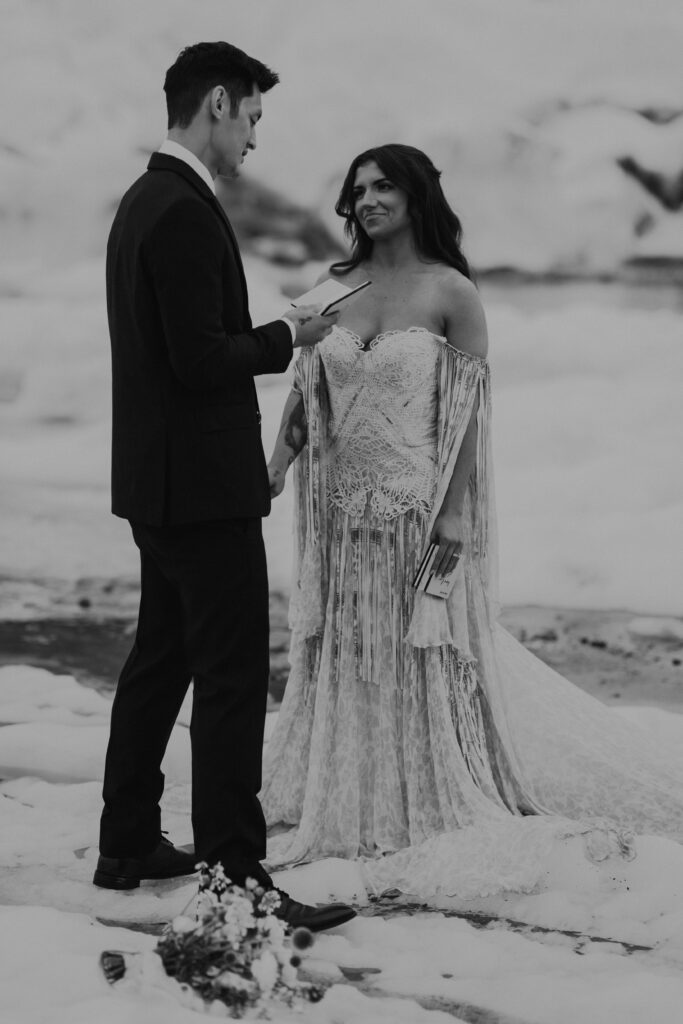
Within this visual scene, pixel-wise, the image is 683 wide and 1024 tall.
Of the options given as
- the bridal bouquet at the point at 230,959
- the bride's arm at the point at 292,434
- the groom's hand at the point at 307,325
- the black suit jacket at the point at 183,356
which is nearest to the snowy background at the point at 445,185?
the bride's arm at the point at 292,434

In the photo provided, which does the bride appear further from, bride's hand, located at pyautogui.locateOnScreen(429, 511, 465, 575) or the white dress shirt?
the white dress shirt

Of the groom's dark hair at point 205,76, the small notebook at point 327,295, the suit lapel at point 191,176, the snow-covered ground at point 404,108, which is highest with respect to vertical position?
the snow-covered ground at point 404,108

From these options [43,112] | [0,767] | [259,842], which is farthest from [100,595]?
[259,842]

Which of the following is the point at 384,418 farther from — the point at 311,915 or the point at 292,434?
the point at 311,915

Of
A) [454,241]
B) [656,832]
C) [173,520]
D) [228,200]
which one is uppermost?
[228,200]

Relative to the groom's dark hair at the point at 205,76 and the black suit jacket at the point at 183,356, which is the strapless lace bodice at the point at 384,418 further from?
the groom's dark hair at the point at 205,76

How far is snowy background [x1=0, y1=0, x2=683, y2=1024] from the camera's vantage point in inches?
201

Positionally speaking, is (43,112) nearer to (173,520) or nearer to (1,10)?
(1,10)

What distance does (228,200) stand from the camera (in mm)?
5801

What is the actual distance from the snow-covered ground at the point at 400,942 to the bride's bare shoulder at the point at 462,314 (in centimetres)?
99

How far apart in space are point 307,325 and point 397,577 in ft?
2.12

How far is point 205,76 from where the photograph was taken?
2.06 meters

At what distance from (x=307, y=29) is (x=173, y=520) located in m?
4.02

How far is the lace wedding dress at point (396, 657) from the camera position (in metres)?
2.52
